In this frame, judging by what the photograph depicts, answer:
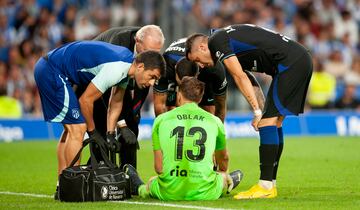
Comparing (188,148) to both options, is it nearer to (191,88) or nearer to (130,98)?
(191,88)

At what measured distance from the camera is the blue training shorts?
416 inches

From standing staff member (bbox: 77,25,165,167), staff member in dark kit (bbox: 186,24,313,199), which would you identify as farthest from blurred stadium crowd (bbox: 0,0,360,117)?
staff member in dark kit (bbox: 186,24,313,199)

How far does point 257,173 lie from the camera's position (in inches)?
553

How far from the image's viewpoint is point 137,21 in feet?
82.9

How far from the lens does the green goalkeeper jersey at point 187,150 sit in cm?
973

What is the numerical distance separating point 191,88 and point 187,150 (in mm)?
699

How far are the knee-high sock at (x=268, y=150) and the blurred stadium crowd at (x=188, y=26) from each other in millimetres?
14064

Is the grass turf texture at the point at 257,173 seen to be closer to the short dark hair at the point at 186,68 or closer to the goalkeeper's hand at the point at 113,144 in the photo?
the goalkeeper's hand at the point at 113,144

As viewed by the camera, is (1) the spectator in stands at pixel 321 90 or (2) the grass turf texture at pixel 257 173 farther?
(1) the spectator in stands at pixel 321 90

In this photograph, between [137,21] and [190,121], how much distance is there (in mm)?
15722

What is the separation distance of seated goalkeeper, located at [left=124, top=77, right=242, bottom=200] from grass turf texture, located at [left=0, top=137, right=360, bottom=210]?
8.2 inches

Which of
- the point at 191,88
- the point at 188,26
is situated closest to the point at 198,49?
the point at 191,88

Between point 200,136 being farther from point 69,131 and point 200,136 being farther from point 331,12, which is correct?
point 331,12

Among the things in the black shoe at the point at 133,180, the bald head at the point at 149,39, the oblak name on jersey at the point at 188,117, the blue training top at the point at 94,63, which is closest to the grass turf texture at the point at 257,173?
the black shoe at the point at 133,180
